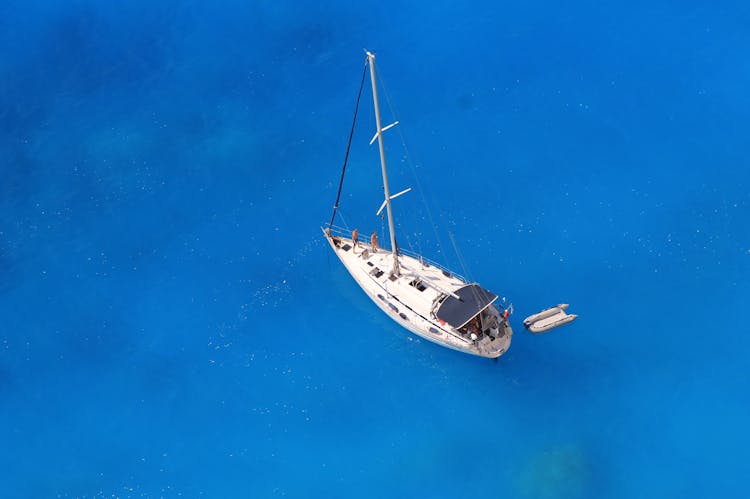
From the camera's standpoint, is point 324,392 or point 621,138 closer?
point 324,392

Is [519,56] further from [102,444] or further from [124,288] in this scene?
[102,444]

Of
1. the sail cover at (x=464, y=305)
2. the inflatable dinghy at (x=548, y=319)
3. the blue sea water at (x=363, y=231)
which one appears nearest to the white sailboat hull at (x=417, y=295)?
the sail cover at (x=464, y=305)

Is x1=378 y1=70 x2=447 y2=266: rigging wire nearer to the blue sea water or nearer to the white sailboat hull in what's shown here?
the blue sea water

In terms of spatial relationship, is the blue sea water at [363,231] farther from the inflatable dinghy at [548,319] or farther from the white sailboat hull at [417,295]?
the white sailboat hull at [417,295]

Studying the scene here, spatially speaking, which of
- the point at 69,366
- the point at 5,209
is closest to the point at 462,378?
the point at 69,366

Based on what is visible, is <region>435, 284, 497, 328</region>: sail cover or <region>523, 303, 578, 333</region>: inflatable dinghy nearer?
<region>435, 284, 497, 328</region>: sail cover

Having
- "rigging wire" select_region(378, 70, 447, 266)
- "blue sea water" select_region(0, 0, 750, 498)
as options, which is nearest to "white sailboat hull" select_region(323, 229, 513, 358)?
"blue sea water" select_region(0, 0, 750, 498)

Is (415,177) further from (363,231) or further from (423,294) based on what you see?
(423,294)

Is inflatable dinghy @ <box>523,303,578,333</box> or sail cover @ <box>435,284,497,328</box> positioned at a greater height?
sail cover @ <box>435,284,497,328</box>
